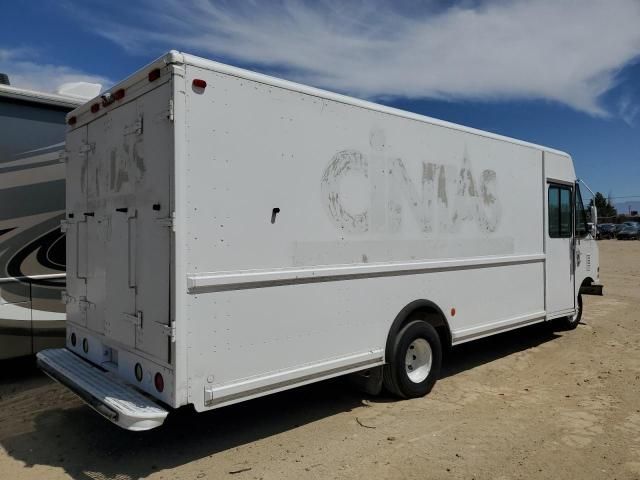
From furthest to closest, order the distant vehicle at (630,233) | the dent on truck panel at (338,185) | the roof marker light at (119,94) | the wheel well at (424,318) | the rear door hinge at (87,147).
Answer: the distant vehicle at (630,233) → the wheel well at (424,318) → the rear door hinge at (87,147) → the dent on truck panel at (338,185) → the roof marker light at (119,94)

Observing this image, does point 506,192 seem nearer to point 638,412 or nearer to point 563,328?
point 638,412

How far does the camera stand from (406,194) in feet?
17.3

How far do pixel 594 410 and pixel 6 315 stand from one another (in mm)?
6069

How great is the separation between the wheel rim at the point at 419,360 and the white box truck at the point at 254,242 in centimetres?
2

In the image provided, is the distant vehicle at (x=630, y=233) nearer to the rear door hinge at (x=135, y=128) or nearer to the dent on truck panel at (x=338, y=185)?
the dent on truck panel at (x=338, y=185)

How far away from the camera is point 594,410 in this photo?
5203mm

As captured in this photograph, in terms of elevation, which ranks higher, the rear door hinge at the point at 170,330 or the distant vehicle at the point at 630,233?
the distant vehicle at the point at 630,233

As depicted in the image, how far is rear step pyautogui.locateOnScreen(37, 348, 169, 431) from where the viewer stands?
357 cm

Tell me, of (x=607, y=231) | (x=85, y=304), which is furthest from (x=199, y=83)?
(x=607, y=231)

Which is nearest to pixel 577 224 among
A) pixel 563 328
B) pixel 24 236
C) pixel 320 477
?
pixel 563 328

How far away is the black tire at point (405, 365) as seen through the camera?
5141 mm

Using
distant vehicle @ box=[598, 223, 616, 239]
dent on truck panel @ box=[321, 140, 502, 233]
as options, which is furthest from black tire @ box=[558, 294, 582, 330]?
distant vehicle @ box=[598, 223, 616, 239]

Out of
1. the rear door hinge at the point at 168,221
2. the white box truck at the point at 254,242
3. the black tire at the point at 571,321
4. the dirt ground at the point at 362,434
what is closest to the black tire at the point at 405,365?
the white box truck at the point at 254,242

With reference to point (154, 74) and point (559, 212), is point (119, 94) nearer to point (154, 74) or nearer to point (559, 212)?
point (154, 74)
